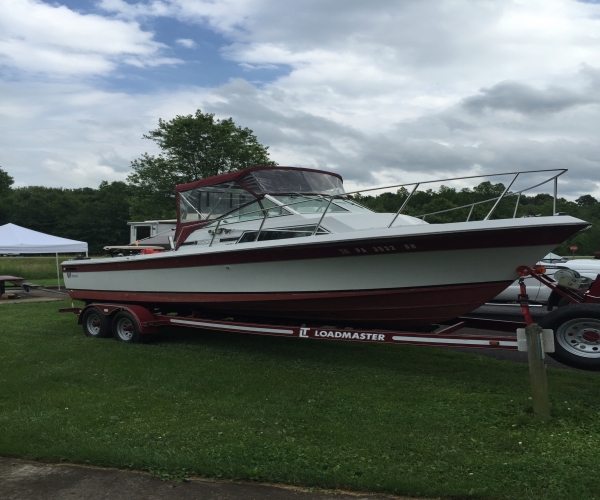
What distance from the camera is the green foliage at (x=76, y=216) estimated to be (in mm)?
64812

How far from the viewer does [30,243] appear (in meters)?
16.4

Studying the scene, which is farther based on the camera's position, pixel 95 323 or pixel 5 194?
pixel 5 194

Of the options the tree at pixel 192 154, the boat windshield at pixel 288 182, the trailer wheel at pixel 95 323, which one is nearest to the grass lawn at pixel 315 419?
the trailer wheel at pixel 95 323

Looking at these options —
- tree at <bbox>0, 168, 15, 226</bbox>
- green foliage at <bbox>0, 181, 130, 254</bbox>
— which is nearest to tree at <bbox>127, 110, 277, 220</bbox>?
green foliage at <bbox>0, 181, 130, 254</bbox>

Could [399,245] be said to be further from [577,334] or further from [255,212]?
[255,212]

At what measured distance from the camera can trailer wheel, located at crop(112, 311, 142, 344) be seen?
7816 mm

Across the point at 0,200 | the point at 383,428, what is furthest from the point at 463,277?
the point at 0,200

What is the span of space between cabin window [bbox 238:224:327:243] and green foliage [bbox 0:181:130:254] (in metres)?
59.2

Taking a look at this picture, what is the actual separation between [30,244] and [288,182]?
11987mm

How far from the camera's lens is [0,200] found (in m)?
64.6

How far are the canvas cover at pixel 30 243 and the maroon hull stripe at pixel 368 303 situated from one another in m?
11.0

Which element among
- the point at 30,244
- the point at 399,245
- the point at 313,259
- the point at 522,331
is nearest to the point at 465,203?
the point at 399,245

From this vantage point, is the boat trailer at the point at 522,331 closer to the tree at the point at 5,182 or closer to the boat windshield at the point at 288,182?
the boat windshield at the point at 288,182

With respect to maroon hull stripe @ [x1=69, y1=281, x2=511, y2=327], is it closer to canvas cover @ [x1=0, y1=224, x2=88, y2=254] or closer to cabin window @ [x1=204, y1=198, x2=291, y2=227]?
cabin window @ [x1=204, y1=198, x2=291, y2=227]
